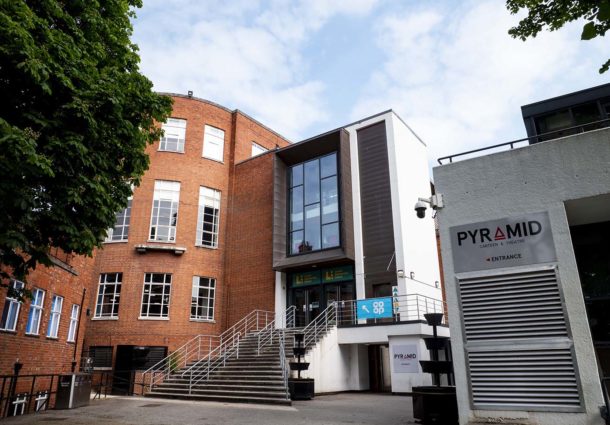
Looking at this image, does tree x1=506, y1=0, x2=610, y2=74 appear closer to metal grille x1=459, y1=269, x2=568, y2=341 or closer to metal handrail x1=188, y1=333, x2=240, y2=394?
metal grille x1=459, y1=269, x2=568, y2=341

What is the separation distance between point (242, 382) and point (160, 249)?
30.1 feet

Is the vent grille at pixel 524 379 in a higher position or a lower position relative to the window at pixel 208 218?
lower

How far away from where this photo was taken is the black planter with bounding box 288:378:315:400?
13.5m

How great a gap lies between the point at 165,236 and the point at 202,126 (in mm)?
6058

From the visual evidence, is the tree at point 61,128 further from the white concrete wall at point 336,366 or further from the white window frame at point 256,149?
the white window frame at point 256,149

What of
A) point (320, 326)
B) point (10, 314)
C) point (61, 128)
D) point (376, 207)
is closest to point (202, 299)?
point (320, 326)

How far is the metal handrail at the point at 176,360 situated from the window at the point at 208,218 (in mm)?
4737

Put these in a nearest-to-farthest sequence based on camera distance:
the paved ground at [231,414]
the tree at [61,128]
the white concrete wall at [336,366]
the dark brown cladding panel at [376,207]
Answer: the tree at [61,128] → the paved ground at [231,414] → the white concrete wall at [336,366] → the dark brown cladding panel at [376,207]

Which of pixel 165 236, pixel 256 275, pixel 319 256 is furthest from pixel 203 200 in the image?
pixel 319 256

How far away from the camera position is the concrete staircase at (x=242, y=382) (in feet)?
42.7

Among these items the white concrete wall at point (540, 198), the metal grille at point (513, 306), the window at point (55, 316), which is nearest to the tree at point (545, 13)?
the white concrete wall at point (540, 198)

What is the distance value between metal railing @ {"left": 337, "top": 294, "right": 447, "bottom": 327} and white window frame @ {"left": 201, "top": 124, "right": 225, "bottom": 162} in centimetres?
1038

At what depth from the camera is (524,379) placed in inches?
272

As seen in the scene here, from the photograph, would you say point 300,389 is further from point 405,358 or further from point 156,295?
point 156,295
